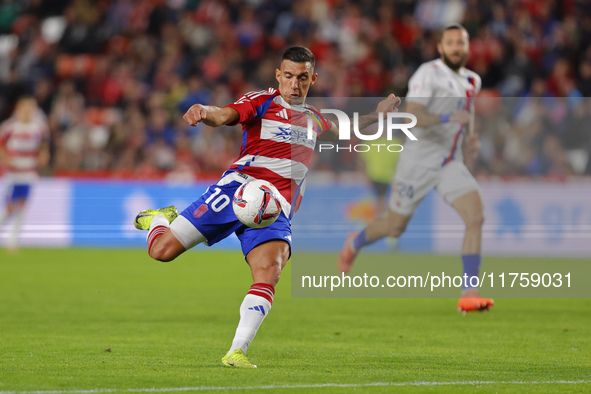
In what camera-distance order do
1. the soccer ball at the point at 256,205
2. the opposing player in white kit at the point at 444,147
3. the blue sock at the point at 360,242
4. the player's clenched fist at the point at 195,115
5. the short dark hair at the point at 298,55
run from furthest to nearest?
the blue sock at the point at 360,242 → the opposing player in white kit at the point at 444,147 → the short dark hair at the point at 298,55 → the soccer ball at the point at 256,205 → the player's clenched fist at the point at 195,115

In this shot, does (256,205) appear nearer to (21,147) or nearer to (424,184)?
(424,184)

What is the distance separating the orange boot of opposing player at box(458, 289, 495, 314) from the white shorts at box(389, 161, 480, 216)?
0.98 meters

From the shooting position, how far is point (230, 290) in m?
11.5

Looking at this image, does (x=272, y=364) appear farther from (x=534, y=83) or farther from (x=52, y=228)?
(x=534, y=83)

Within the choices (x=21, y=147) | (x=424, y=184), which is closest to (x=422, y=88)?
(x=424, y=184)

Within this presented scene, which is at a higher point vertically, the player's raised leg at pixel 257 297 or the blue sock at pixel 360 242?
the blue sock at pixel 360 242

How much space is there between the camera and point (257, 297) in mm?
6129

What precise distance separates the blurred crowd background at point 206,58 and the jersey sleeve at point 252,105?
11.1 m

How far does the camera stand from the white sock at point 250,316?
6.05 m

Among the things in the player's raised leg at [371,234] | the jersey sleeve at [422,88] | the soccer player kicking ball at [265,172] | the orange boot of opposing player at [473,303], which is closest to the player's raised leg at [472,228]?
the orange boot of opposing player at [473,303]

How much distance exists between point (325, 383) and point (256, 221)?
1301 millimetres

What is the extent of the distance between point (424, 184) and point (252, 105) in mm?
3781

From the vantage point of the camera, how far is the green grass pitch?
218 inches

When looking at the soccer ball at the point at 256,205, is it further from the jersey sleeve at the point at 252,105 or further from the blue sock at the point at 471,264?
the blue sock at the point at 471,264
